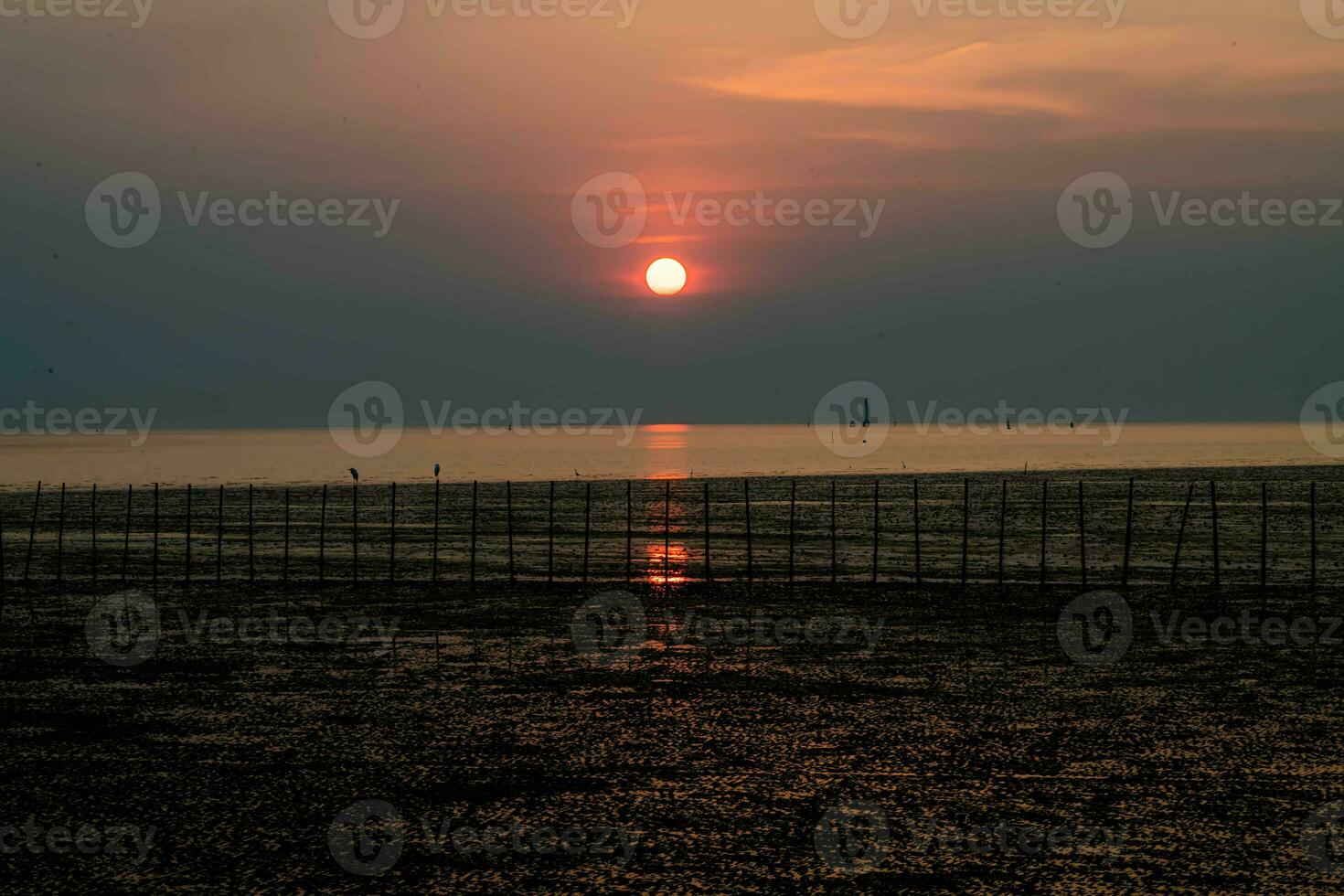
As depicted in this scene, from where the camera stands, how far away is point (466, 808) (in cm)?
1103

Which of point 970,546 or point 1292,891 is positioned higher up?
point 970,546

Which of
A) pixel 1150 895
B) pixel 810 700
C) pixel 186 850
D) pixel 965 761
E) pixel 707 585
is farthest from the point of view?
pixel 707 585

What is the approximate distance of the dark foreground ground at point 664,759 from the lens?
9.62 m

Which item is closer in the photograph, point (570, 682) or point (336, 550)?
point (570, 682)

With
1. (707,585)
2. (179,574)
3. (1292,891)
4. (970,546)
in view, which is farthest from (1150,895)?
(970,546)

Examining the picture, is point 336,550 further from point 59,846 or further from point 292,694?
point 59,846

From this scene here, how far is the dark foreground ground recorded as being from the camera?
31.6 feet

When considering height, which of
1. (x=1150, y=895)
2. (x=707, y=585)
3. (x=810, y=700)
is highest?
(x=707, y=585)

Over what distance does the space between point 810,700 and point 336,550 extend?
26218 millimetres

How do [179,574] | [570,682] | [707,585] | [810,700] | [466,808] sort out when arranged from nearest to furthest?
1. [466,808]
2. [810,700]
3. [570,682]
4. [707,585]
5. [179,574]

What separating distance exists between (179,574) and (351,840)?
2340cm

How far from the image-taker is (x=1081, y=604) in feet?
81.6

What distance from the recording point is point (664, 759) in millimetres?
12719

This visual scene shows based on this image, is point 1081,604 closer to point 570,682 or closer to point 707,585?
point 707,585
